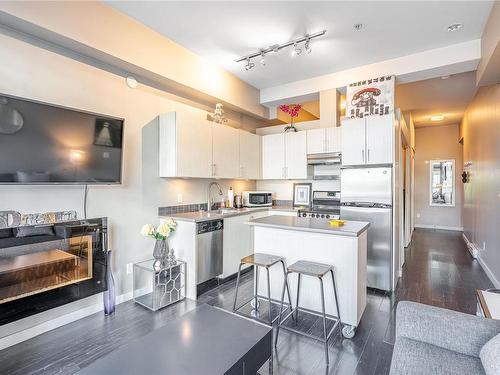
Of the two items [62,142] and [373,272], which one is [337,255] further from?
[62,142]

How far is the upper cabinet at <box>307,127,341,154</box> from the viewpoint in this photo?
4070mm

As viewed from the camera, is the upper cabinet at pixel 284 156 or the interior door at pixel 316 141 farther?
the upper cabinet at pixel 284 156

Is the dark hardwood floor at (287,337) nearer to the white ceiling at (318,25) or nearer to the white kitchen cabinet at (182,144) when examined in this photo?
the white kitchen cabinet at (182,144)

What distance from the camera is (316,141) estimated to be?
4.26m

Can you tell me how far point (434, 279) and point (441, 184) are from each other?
515 cm

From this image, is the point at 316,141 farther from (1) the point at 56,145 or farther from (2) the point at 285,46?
(1) the point at 56,145

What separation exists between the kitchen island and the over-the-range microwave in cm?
165

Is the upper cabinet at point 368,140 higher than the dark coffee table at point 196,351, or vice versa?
the upper cabinet at point 368,140

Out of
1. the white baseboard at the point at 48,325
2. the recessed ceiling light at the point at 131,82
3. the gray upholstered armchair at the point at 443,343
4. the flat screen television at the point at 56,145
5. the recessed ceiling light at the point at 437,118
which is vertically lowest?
the white baseboard at the point at 48,325

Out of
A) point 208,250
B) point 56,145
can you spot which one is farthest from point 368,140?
point 56,145

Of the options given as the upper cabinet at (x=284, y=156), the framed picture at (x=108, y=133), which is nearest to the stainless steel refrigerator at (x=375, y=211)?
the upper cabinet at (x=284, y=156)

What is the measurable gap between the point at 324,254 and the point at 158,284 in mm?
1793

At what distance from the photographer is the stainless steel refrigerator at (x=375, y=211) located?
3.36 meters

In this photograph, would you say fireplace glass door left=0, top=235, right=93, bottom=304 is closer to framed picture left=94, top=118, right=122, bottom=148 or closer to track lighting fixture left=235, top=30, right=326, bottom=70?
framed picture left=94, top=118, right=122, bottom=148
